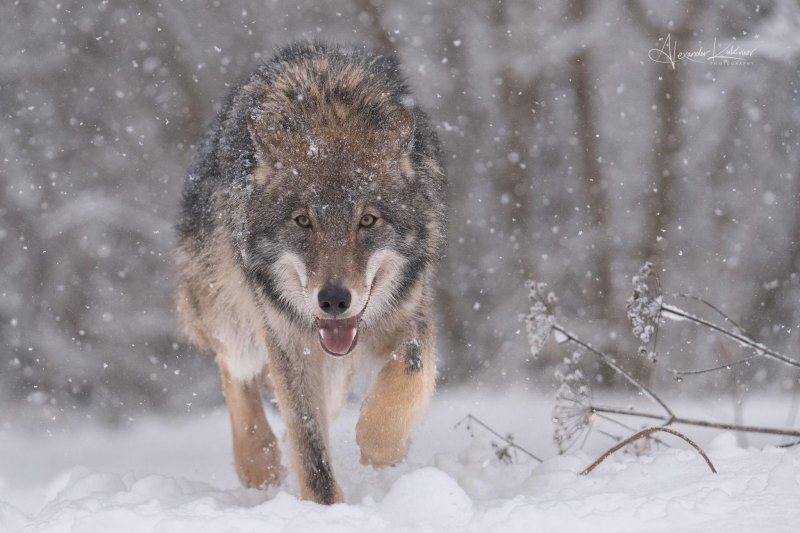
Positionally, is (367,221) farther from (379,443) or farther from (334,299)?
(379,443)

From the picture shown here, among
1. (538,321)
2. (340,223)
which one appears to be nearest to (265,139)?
(340,223)

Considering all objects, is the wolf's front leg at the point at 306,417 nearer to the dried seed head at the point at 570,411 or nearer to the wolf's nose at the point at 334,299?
the wolf's nose at the point at 334,299

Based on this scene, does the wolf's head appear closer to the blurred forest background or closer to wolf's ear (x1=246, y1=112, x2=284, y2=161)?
wolf's ear (x1=246, y1=112, x2=284, y2=161)

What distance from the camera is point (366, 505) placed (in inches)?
116

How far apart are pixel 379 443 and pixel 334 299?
31.2 inches

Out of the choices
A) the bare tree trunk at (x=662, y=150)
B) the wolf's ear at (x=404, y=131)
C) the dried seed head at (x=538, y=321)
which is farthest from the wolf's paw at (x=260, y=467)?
the bare tree trunk at (x=662, y=150)

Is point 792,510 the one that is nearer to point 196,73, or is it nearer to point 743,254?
point 743,254

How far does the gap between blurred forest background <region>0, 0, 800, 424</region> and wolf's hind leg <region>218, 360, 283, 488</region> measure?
4.14 metres

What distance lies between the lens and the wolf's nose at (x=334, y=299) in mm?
3250

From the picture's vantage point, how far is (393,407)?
3.71 metres

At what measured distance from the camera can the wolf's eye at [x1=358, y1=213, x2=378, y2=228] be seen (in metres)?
3.46

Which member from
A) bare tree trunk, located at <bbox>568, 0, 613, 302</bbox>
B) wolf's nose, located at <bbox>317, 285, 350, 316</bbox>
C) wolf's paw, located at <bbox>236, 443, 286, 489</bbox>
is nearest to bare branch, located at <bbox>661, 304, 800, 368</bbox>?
wolf's nose, located at <bbox>317, 285, 350, 316</bbox>

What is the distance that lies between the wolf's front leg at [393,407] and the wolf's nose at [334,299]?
2.05 ft

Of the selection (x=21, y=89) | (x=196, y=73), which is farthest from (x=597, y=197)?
(x=21, y=89)
